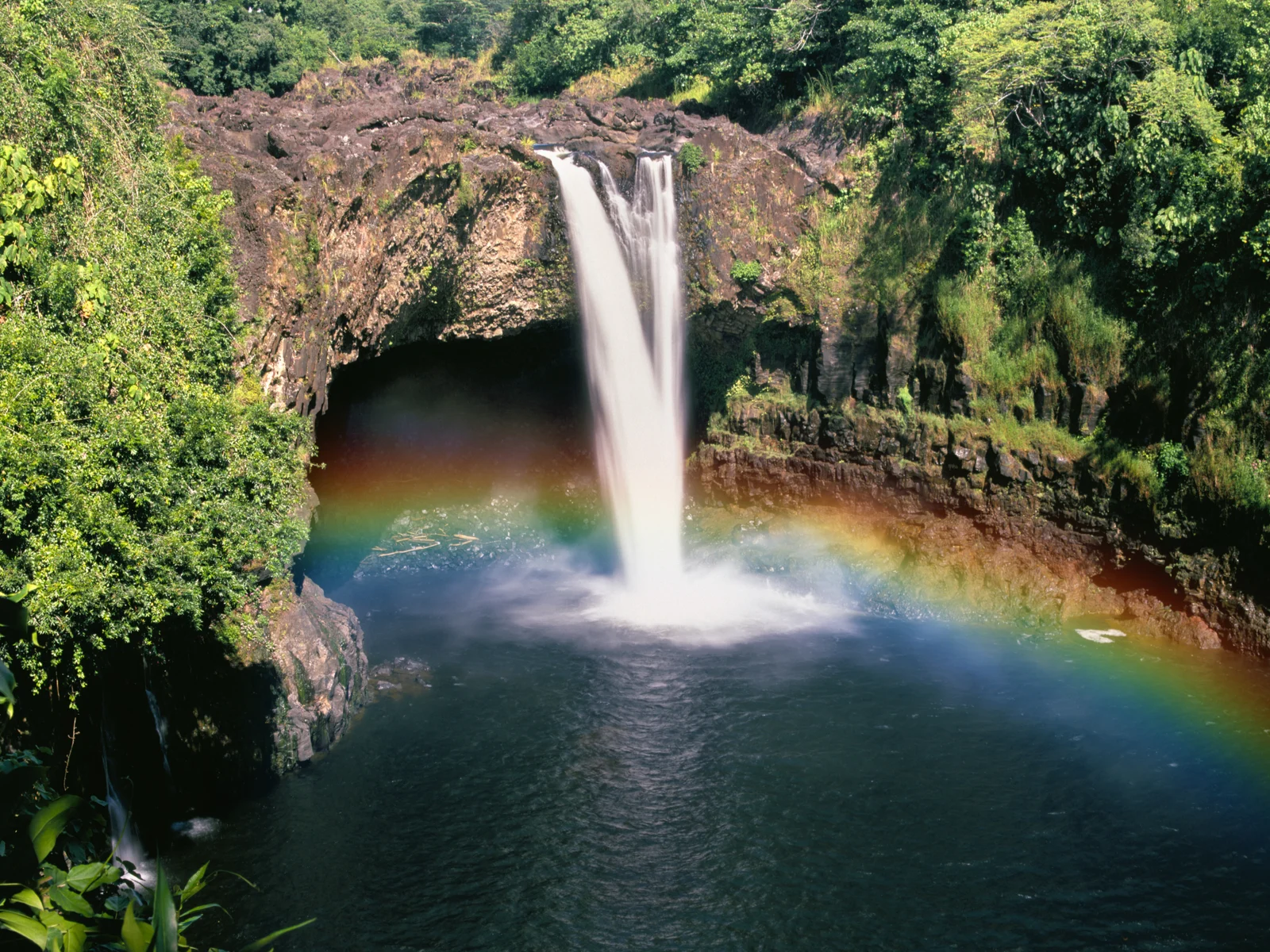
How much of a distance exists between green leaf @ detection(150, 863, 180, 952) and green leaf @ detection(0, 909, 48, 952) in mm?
425

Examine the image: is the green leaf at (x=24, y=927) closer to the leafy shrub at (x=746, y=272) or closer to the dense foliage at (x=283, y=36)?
the leafy shrub at (x=746, y=272)

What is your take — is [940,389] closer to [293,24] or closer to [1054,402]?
[1054,402]

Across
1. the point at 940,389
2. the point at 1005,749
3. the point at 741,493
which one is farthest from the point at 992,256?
the point at 1005,749

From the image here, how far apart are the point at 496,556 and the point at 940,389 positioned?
1010cm

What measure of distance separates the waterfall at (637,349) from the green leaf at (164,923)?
18.6m

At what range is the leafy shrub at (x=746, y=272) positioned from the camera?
2253 cm

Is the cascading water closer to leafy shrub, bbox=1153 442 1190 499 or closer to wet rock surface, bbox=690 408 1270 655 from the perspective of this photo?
wet rock surface, bbox=690 408 1270 655

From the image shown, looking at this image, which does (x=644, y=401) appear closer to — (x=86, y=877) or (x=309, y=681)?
(x=309, y=681)

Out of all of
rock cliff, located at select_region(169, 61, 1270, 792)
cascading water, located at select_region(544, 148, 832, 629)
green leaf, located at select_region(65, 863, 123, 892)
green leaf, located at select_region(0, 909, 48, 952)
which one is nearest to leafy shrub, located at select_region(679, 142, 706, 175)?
rock cliff, located at select_region(169, 61, 1270, 792)

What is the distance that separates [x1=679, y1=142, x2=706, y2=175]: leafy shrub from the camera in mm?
22312

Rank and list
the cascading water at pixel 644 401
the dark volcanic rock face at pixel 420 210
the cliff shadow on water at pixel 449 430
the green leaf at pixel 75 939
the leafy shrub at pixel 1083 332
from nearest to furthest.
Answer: the green leaf at pixel 75 939
the dark volcanic rock face at pixel 420 210
the leafy shrub at pixel 1083 332
the cascading water at pixel 644 401
the cliff shadow on water at pixel 449 430

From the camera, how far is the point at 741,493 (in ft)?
77.2

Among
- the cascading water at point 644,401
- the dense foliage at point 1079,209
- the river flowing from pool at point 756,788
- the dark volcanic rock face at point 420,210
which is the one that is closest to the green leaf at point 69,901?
the river flowing from pool at point 756,788

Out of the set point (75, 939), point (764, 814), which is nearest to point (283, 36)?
point (764, 814)
